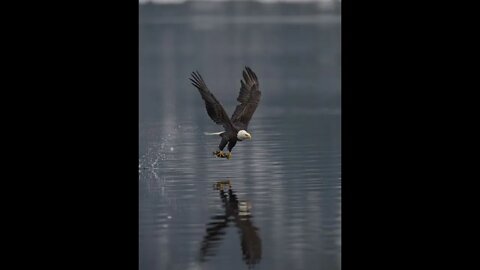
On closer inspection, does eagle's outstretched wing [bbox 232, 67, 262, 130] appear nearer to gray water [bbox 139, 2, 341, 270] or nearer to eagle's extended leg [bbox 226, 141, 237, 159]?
eagle's extended leg [bbox 226, 141, 237, 159]

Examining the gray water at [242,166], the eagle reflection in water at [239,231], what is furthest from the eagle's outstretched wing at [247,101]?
the eagle reflection in water at [239,231]

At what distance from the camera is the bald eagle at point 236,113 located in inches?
339

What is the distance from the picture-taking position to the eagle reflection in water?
6617 mm

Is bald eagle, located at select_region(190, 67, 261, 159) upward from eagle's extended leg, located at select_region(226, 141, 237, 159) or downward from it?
upward

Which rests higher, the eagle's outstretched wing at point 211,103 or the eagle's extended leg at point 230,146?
the eagle's outstretched wing at point 211,103

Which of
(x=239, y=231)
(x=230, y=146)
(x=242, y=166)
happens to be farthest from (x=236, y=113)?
(x=239, y=231)

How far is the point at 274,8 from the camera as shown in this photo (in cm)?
2691

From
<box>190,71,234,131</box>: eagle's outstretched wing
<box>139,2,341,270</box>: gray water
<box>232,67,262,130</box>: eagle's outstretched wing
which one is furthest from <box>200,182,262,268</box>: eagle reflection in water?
<box>232,67,262,130</box>: eagle's outstretched wing

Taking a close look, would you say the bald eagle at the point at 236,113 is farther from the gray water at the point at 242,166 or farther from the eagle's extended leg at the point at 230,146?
the gray water at the point at 242,166

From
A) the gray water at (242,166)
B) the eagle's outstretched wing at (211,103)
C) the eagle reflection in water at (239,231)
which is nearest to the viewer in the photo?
the eagle reflection in water at (239,231)

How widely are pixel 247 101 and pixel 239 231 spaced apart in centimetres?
214

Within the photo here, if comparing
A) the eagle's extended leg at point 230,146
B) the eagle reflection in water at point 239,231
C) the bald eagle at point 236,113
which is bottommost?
the eagle reflection in water at point 239,231
